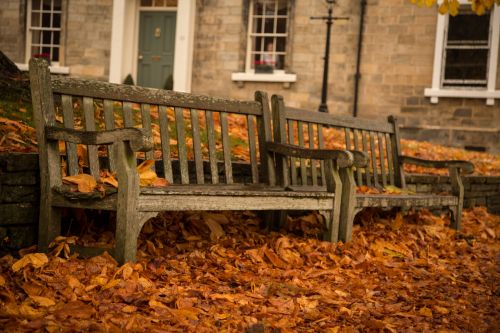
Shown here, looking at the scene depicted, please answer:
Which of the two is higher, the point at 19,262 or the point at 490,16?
the point at 490,16

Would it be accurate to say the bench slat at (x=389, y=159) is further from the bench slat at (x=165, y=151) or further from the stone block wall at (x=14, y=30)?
the stone block wall at (x=14, y=30)

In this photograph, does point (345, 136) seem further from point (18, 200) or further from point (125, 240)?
point (18, 200)

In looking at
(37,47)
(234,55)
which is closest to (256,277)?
(234,55)

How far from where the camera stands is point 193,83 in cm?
1321

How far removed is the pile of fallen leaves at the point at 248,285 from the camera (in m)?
2.41

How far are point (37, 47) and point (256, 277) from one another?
12.8 m

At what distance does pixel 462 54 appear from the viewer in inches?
476

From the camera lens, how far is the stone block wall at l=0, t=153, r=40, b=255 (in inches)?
122

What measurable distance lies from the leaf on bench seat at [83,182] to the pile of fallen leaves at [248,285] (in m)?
0.35

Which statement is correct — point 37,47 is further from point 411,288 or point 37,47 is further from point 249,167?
point 411,288

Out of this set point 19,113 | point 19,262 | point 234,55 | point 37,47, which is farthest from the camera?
point 37,47

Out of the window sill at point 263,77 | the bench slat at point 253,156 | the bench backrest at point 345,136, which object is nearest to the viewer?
the bench slat at point 253,156

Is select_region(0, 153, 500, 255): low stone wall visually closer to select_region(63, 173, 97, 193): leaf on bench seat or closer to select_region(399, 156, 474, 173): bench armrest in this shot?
select_region(63, 173, 97, 193): leaf on bench seat

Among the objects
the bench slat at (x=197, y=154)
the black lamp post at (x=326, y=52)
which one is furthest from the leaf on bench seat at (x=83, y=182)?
the black lamp post at (x=326, y=52)
